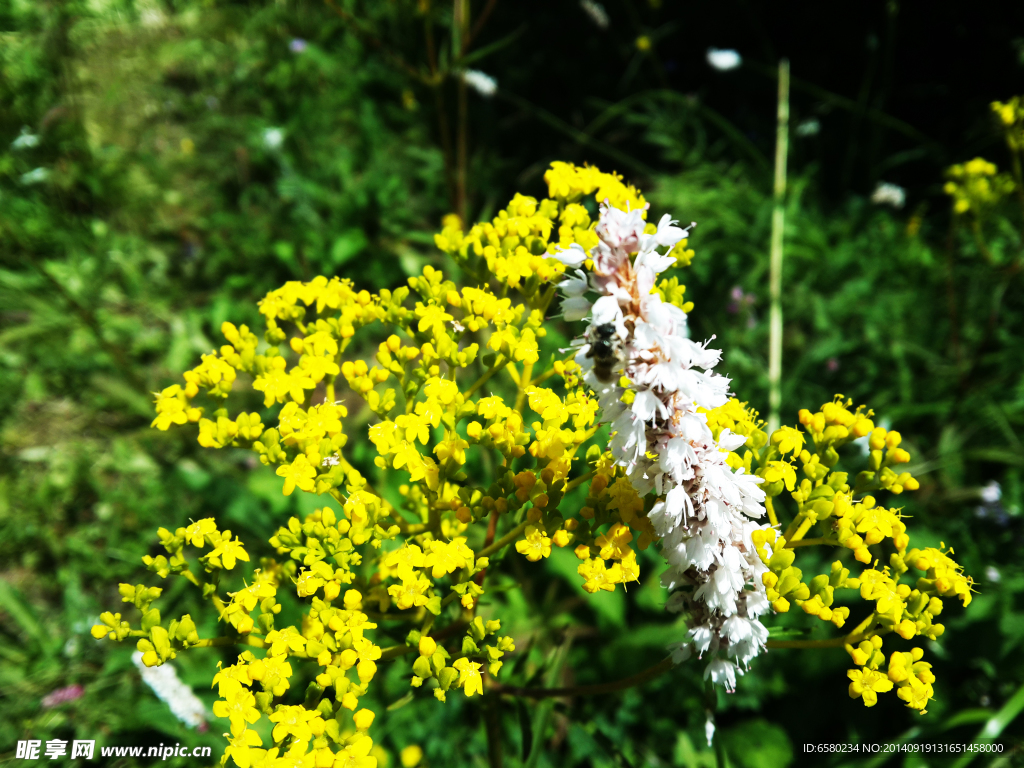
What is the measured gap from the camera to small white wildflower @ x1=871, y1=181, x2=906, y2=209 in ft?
14.6

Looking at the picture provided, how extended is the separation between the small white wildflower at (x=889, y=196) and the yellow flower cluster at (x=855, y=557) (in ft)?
10.7

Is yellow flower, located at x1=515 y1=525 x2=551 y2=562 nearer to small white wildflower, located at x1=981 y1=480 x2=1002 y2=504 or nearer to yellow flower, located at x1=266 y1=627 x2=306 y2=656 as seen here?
yellow flower, located at x1=266 y1=627 x2=306 y2=656

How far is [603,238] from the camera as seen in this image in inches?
57.6

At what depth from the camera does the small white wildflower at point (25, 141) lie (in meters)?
4.91

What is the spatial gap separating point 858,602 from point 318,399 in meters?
3.59

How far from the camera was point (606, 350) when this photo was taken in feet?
4.74

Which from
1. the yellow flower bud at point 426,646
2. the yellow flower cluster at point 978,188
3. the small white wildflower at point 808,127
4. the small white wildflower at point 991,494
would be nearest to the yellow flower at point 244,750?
the yellow flower bud at point 426,646

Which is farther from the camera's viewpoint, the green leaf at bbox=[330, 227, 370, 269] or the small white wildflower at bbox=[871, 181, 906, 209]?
the green leaf at bbox=[330, 227, 370, 269]

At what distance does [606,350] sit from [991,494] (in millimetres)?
3271

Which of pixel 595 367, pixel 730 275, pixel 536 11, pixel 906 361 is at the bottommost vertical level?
pixel 906 361

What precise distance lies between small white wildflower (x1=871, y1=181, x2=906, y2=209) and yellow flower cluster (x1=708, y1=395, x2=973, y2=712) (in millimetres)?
3269

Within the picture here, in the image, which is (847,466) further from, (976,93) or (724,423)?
(976,93)

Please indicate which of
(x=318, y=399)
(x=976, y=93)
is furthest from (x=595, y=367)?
(x=976, y=93)

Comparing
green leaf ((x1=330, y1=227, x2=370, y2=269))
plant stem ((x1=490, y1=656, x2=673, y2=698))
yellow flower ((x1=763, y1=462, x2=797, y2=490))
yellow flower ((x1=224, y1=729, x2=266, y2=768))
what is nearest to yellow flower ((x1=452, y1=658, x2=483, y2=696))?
plant stem ((x1=490, y1=656, x2=673, y2=698))
